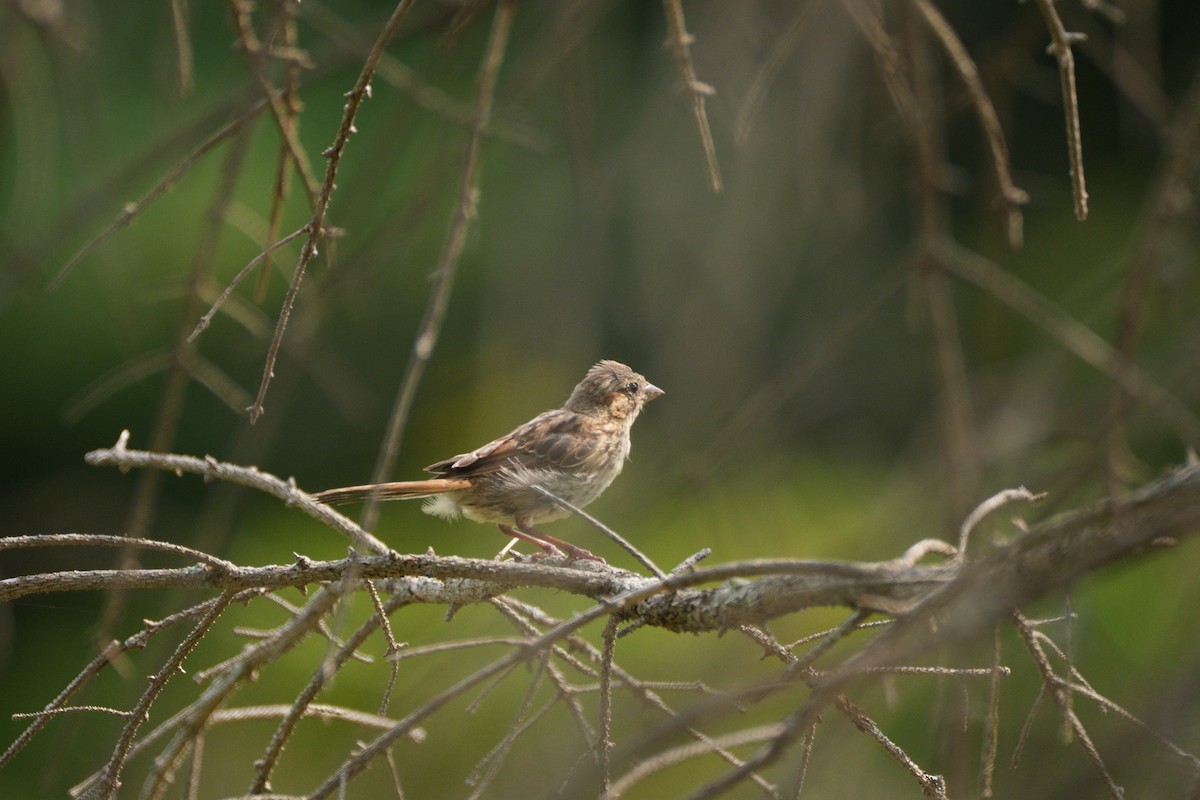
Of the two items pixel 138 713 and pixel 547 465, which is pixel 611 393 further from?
pixel 138 713

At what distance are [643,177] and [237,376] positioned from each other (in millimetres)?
3246

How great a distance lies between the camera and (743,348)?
3.21 meters

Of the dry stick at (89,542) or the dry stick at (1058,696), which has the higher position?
the dry stick at (89,542)

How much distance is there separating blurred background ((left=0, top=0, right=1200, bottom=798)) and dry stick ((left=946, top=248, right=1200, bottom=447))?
0.05 feet

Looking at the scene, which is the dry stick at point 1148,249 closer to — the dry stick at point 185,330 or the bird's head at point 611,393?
the dry stick at point 185,330

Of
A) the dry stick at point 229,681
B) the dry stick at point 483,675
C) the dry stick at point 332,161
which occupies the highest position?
the dry stick at point 332,161

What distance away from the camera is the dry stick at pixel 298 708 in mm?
1872

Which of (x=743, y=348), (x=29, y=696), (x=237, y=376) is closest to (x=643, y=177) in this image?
(x=743, y=348)

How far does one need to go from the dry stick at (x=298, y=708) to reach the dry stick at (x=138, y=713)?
21 cm

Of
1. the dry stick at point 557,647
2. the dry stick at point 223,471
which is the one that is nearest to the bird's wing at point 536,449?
the dry stick at point 557,647

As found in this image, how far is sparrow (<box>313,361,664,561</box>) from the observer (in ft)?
13.1

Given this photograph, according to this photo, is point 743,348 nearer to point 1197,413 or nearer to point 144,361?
point 144,361

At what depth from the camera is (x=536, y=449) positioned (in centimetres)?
421

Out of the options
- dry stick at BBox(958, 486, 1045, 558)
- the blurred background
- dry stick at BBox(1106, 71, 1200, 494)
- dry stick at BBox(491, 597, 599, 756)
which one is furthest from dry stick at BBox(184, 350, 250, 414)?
dry stick at BBox(1106, 71, 1200, 494)
